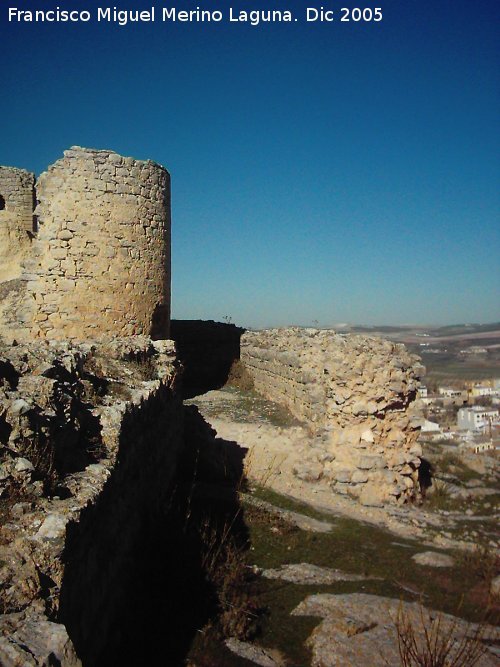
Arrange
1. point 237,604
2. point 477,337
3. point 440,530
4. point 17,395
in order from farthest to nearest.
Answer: point 477,337 → point 440,530 → point 237,604 → point 17,395

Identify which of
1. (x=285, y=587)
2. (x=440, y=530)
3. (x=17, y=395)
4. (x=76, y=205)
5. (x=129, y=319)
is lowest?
(x=440, y=530)

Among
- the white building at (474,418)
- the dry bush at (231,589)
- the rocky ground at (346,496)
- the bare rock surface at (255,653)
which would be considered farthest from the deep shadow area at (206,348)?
the white building at (474,418)

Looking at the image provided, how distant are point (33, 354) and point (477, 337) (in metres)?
48.6

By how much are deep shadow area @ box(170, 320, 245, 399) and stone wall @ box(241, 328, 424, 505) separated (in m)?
6.09

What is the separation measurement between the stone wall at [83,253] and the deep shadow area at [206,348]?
6313mm

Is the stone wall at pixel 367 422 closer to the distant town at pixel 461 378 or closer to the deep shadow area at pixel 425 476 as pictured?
the deep shadow area at pixel 425 476

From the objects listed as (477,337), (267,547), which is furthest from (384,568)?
(477,337)

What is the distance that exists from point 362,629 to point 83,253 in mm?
6609

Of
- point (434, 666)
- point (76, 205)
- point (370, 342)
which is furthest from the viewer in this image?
point (370, 342)

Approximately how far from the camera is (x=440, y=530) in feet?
23.1

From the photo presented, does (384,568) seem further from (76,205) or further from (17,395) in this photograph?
(76,205)

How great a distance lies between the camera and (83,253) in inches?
325

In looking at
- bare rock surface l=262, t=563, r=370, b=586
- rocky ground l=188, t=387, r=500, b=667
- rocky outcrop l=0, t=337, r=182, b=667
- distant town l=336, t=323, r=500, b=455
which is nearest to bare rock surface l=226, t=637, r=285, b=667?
rocky ground l=188, t=387, r=500, b=667

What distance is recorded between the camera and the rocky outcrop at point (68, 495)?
212cm
